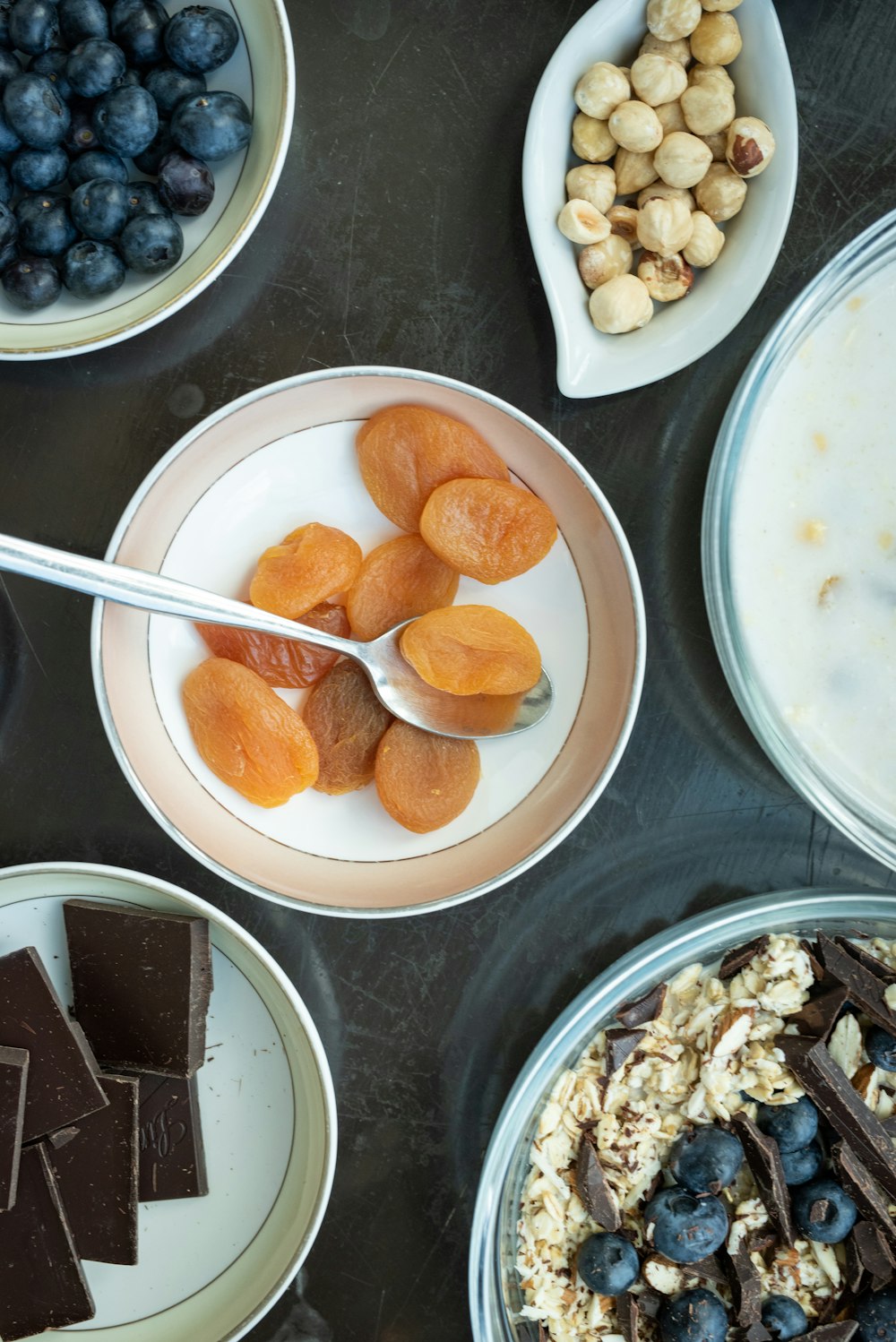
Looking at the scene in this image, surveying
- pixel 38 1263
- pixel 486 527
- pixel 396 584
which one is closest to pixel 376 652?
pixel 396 584

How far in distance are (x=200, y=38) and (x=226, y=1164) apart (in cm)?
122

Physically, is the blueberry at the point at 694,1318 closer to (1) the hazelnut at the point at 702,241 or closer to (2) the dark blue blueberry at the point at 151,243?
(1) the hazelnut at the point at 702,241

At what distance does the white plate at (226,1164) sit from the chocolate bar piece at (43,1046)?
70 millimetres

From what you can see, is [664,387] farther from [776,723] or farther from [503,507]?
[776,723]

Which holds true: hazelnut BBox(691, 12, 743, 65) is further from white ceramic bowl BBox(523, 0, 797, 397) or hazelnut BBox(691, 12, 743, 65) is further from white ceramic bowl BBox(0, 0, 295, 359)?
white ceramic bowl BBox(0, 0, 295, 359)

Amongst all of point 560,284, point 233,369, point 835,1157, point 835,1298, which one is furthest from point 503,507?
point 835,1298

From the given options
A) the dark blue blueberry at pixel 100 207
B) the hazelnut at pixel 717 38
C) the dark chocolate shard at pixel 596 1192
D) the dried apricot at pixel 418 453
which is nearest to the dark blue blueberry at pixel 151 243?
the dark blue blueberry at pixel 100 207

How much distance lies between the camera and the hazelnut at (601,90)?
105cm

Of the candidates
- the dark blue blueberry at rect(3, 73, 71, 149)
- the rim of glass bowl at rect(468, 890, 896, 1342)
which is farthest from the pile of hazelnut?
the rim of glass bowl at rect(468, 890, 896, 1342)

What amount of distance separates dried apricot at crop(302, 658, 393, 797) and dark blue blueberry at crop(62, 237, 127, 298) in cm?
47

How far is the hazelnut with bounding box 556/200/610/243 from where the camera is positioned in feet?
3.48

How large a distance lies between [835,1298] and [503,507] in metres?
0.96

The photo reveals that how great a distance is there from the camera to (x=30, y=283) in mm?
1031

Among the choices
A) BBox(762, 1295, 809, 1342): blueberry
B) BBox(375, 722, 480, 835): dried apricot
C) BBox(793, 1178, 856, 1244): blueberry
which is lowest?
BBox(762, 1295, 809, 1342): blueberry
